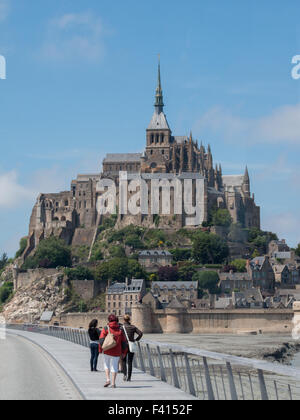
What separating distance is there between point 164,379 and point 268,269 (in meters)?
92.7

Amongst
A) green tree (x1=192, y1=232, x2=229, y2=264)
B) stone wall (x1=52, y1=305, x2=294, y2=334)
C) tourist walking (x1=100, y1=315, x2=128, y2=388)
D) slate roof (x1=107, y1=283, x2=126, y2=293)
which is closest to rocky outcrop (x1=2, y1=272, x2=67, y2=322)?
slate roof (x1=107, y1=283, x2=126, y2=293)

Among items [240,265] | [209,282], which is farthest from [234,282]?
[240,265]

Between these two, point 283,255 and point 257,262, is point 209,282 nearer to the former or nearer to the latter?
point 257,262

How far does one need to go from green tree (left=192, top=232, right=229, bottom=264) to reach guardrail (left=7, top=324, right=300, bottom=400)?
68692 mm

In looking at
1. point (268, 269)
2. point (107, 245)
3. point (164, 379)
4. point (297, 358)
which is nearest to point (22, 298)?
point (107, 245)

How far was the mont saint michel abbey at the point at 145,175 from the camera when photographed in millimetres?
129375

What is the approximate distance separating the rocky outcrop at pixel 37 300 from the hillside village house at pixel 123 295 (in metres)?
7.82

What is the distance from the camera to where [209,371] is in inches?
698

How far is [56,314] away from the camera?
104312mm

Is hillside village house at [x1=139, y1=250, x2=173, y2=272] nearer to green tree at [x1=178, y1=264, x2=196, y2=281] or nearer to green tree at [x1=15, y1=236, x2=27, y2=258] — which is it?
green tree at [x1=178, y1=264, x2=196, y2=281]

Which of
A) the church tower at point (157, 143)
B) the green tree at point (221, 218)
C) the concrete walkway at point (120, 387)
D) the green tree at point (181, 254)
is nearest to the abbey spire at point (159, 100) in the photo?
the church tower at point (157, 143)

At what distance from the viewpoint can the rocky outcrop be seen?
105438 millimetres
